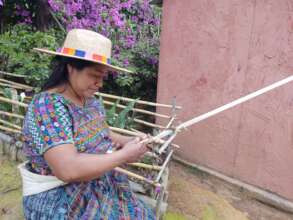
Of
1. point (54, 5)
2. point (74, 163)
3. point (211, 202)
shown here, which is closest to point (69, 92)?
point (74, 163)

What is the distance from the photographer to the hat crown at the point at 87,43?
154cm

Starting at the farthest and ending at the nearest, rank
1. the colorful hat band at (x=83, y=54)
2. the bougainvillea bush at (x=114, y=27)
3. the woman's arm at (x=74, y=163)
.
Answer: the bougainvillea bush at (x=114, y=27) → the colorful hat band at (x=83, y=54) → the woman's arm at (x=74, y=163)

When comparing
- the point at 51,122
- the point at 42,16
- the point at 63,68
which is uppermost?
the point at 42,16

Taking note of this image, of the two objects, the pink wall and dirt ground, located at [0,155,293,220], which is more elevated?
the pink wall

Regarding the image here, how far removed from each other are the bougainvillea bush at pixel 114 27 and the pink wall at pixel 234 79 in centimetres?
113

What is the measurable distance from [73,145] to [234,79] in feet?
7.77

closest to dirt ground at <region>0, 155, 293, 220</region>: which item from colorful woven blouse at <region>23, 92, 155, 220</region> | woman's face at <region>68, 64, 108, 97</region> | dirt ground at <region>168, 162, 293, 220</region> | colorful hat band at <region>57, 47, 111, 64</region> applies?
dirt ground at <region>168, 162, 293, 220</region>

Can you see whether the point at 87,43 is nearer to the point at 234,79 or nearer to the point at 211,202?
the point at 234,79

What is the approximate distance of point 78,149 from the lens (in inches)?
61.2

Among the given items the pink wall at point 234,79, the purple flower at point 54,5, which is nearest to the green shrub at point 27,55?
the purple flower at point 54,5

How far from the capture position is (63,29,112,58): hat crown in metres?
1.54

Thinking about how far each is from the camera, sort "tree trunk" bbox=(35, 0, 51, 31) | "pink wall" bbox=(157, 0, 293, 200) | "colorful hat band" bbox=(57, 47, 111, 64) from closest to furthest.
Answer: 1. "colorful hat band" bbox=(57, 47, 111, 64)
2. "pink wall" bbox=(157, 0, 293, 200)
3. "tree trunk" bbox=(35, 0, 51, 31)

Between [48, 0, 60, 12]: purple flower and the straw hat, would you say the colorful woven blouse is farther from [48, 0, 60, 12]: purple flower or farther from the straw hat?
[48, 0, 60, 12]: purple flower

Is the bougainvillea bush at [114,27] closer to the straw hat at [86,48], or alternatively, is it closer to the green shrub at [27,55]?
the green shrub at [27,55]
